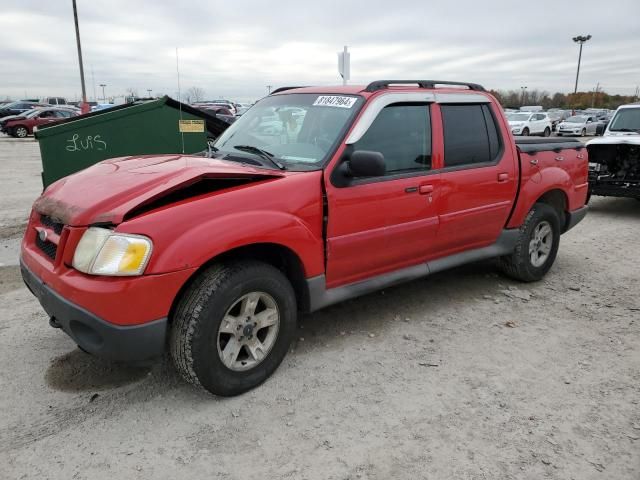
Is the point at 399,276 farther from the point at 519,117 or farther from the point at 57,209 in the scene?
the point at 519,117

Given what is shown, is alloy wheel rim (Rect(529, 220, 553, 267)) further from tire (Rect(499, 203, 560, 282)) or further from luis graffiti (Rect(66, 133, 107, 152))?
luis graffiti (Rect(66, 133, 107, 152))

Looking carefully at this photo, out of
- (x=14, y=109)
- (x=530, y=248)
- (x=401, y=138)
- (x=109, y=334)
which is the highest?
(x=14, y=109)

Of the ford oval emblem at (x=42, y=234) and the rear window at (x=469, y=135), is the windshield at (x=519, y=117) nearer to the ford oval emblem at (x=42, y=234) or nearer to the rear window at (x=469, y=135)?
the rear window at (x=469, y=135)

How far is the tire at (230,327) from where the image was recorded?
282 cm

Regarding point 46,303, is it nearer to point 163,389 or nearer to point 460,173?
point 163,389

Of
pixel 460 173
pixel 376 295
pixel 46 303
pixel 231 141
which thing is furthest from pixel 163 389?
pixel 460 173

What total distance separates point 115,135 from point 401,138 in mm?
3901

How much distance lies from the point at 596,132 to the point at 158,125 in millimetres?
33810

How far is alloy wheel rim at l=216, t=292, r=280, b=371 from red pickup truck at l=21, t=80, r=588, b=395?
0.01 metres

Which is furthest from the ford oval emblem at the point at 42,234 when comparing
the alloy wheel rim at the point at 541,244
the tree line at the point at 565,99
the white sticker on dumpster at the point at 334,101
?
the tree line at the point at 565,99

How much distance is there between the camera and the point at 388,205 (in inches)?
144

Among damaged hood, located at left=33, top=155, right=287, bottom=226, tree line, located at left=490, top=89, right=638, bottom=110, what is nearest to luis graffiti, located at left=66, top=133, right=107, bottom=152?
damaged hood, located at left=33, top=155, right=287, bottom=226

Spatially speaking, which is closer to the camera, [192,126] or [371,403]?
[371,403]

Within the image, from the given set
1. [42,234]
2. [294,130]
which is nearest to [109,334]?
[42,234]
